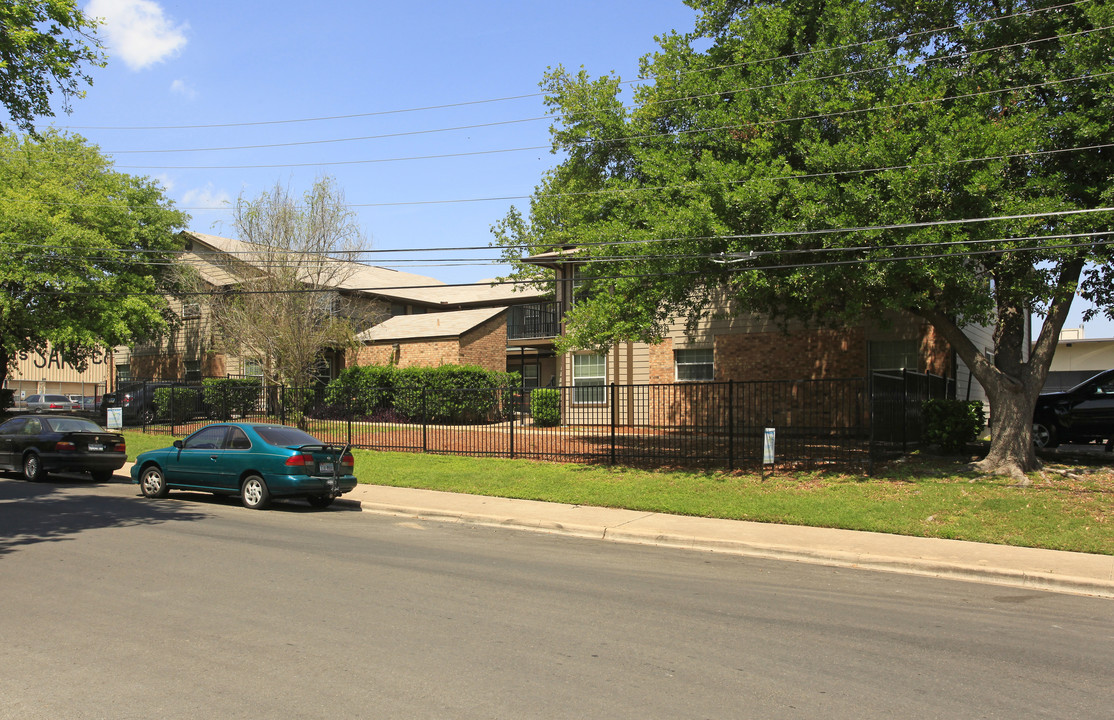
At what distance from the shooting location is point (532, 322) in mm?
35031

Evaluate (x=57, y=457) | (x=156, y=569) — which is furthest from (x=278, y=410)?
(x=156, y=569)

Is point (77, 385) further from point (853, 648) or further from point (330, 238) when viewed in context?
point (853, 648)

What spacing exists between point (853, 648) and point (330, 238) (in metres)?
25.3


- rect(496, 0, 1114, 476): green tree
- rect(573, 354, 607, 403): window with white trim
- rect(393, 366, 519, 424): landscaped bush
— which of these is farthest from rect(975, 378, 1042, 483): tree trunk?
rect(393, 366, 519, 424): landscaped bush

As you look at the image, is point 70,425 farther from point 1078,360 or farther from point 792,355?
point 1078,360

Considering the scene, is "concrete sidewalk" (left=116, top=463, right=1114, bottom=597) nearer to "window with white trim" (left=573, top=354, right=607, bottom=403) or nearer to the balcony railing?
"window with white trim" (left=573, top=354, right=607, bottom=403)

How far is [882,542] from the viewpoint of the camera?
10.9 m

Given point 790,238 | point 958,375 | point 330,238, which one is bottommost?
point 958,375

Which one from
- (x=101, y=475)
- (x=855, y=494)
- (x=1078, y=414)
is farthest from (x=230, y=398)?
(x=1078, y=414)

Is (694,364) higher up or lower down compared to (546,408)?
higher up

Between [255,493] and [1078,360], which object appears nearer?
[255,493]

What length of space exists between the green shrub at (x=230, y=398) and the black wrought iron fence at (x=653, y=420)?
85mm

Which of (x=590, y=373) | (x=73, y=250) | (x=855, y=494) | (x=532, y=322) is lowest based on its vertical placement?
(x=855, y=494)

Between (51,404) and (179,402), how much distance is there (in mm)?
19830
